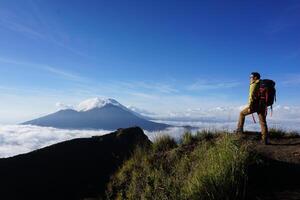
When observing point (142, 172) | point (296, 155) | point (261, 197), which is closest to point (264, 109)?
point (296, 155)

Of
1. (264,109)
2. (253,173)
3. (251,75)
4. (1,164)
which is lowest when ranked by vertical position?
(1,164)

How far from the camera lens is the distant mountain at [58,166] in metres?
36.4

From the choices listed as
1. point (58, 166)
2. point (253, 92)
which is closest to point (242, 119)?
point (253, 92)

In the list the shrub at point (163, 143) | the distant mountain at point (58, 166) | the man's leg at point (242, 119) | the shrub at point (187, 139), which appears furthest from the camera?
the distant mountain at point (58, 166)

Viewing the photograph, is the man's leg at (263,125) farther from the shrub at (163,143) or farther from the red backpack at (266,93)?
the shrub at (163,143)

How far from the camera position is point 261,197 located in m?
6.39

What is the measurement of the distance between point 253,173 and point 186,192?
5.44 ft

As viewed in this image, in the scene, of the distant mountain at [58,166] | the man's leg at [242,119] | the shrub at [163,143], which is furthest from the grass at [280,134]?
the distant mountain at [58,166]

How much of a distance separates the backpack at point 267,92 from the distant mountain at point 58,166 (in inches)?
938

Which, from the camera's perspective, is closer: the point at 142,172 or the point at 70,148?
the point at 142,172

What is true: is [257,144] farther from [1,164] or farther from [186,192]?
[1,164]

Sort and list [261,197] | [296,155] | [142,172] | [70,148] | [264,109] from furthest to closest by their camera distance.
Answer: [70,148]
[264,109]
[142,172]
[296,155]
[261,197]

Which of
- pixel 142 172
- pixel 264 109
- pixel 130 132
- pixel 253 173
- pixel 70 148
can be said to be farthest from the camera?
pixel 70 148

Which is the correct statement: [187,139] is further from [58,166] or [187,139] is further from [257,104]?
[58,166]
